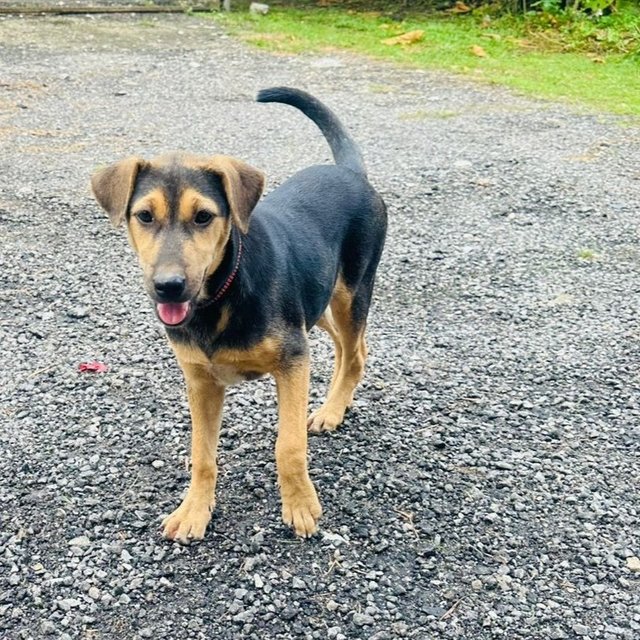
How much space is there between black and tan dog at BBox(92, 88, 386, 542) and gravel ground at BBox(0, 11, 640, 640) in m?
0.30

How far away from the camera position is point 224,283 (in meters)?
3.60

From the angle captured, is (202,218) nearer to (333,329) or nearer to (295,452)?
(295,452)

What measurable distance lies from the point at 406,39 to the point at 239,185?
1292 centimetres

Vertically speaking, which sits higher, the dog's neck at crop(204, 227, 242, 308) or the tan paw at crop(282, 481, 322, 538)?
the dog's neck at crop(204, 227, 242, 308)

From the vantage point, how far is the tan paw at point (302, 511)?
12.5 feet

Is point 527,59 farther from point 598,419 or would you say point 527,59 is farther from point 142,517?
point 142,517

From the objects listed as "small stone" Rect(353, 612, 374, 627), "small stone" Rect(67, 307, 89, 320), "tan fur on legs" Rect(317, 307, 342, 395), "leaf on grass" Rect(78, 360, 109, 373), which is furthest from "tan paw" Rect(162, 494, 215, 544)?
"small stone" Rect(67, 307, 89, 320)

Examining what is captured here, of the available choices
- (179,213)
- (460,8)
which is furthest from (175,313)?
(460,8)

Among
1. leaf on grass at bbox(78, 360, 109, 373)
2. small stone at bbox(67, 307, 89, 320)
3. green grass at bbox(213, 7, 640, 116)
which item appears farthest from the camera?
green grass at bbox(213, 7, 640, 116)

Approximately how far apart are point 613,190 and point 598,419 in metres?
4.30

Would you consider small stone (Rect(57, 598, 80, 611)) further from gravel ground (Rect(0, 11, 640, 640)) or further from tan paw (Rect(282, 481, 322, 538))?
tan paw (Rect(282, 481, 322, 538))

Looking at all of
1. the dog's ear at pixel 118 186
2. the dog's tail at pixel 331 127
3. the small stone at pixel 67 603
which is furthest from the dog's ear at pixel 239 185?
the small stone at pixel 67 603

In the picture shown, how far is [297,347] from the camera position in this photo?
3.78 metres

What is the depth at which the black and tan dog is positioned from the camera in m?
3.48
